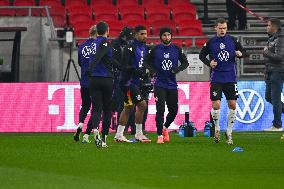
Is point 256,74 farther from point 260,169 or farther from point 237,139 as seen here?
point 260,169

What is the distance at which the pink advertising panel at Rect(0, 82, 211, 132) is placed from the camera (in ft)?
86.4

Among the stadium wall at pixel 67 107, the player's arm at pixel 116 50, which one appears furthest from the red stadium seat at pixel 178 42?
the player's arm at pixel 116 50

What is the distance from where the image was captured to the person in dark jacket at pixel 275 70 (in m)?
22.8

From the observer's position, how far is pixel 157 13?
3334 cm

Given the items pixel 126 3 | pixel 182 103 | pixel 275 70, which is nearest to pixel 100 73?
pixel 275 70

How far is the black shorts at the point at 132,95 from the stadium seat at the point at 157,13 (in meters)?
13.3

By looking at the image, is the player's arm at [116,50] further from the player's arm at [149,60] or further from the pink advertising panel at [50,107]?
the pink advertising panel at [50,107]

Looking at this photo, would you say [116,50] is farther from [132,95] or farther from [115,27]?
[115,27]

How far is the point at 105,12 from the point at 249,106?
802cm

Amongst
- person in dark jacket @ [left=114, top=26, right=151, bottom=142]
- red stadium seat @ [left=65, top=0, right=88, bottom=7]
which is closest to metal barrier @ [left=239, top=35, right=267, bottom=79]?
red stadium seat @ [left=65, top=0, right=88, bottom=7]

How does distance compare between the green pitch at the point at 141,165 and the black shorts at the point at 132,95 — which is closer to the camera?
the green pitch at the point at 141,165

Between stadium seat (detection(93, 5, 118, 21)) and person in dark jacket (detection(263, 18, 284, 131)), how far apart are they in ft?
31.6

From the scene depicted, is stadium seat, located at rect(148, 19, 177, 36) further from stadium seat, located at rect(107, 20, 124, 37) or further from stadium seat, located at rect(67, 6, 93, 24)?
stadium seat, located at rect(67, 6, 93, 24)

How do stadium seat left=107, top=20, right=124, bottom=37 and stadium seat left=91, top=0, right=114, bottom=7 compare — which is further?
stadium seat left=91, top=0, right=114, bottom=7
